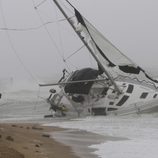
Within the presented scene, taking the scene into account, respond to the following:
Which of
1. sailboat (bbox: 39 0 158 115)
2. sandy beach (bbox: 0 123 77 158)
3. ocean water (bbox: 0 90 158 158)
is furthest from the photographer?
sailboat (bbox: 39 0 158 115)

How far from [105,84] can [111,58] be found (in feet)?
4.86

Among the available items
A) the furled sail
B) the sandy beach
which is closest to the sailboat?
the furled sail

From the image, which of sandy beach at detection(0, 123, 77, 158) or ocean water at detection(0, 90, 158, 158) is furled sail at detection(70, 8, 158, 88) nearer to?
ocean water at detection(0, 90, 158, 158)

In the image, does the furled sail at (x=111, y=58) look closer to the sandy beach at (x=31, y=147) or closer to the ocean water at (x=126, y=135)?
the ocean water at (x=126, y=135)

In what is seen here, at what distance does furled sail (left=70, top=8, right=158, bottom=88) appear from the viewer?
88.9 feet

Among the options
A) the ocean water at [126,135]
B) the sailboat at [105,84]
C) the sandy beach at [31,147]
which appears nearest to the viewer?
the sandy beach at [31,147]

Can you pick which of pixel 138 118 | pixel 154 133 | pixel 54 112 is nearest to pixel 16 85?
pixel 54 112

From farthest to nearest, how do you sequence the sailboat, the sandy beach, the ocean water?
1. the sailboat
2. the ocean water
3. the sandy beach

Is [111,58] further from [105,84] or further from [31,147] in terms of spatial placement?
[31,147]

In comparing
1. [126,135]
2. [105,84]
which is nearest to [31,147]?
[126,135]

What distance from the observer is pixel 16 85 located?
74.7m

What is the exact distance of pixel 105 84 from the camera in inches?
1053

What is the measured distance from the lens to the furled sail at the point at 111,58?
27.1 m

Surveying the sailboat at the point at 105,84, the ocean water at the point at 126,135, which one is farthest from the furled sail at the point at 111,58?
the ocean water at the point at 126,135
